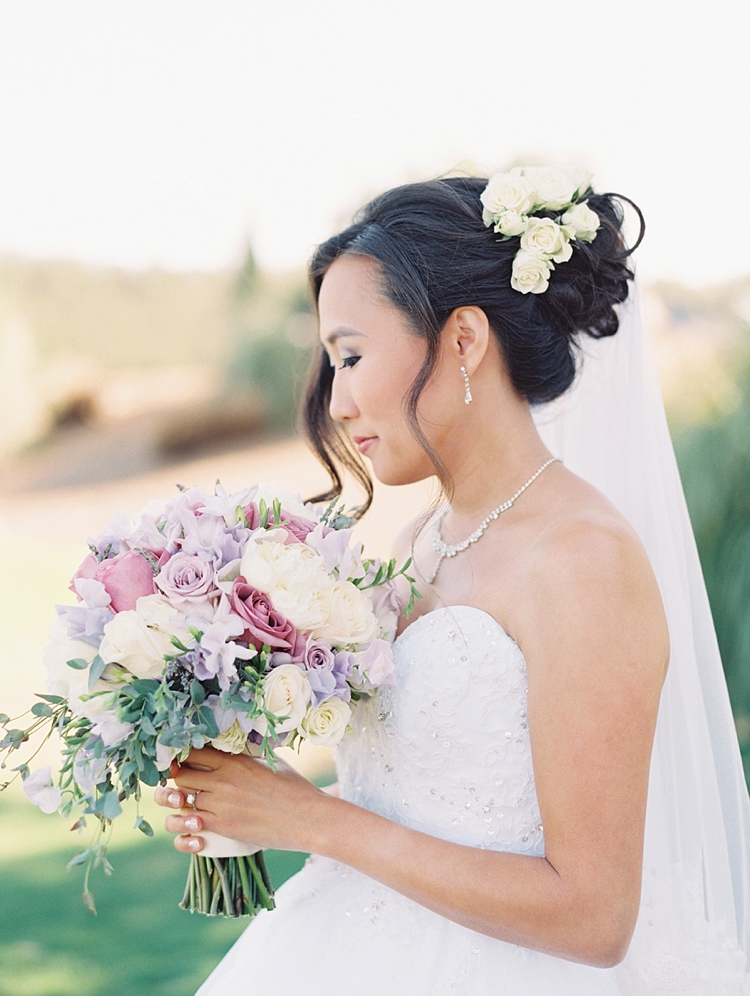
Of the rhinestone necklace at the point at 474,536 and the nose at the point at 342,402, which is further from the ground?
the nose at the point at 342,402

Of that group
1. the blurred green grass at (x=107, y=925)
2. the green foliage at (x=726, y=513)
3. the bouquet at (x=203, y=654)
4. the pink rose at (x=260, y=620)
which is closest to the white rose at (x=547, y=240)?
the bouquet at (x=203, y=654)

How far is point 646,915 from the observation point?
7.13 ft

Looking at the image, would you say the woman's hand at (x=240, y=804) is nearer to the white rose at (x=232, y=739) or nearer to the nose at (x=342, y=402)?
the white rose at (x=232, y=739)

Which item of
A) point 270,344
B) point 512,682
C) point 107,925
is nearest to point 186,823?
point 512,682

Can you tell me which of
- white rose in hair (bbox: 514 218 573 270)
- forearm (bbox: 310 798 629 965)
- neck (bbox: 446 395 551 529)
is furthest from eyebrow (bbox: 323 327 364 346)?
forearm (bbox: 310 798 629 965)

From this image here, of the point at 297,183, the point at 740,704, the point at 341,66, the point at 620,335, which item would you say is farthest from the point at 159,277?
the point at 620,335

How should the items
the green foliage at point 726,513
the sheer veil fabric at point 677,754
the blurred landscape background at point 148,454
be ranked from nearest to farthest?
the sheer veil fabric at point 677,754 < the blurred landscape background at point 148,454 < the green foliage at point 726,513

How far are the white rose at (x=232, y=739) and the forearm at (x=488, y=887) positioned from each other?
0.25 m

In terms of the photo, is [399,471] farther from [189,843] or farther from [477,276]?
[189,843]

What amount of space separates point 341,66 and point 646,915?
16.6 metres

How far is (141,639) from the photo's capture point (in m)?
1.67

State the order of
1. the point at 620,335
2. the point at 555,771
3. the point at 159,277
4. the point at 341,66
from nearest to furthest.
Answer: the point at 555,771 → the point at 620,335 → the point at 341,66 → the point at 159,277

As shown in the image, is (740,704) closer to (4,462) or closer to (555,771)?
(555,771)

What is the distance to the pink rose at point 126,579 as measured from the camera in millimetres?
1766
